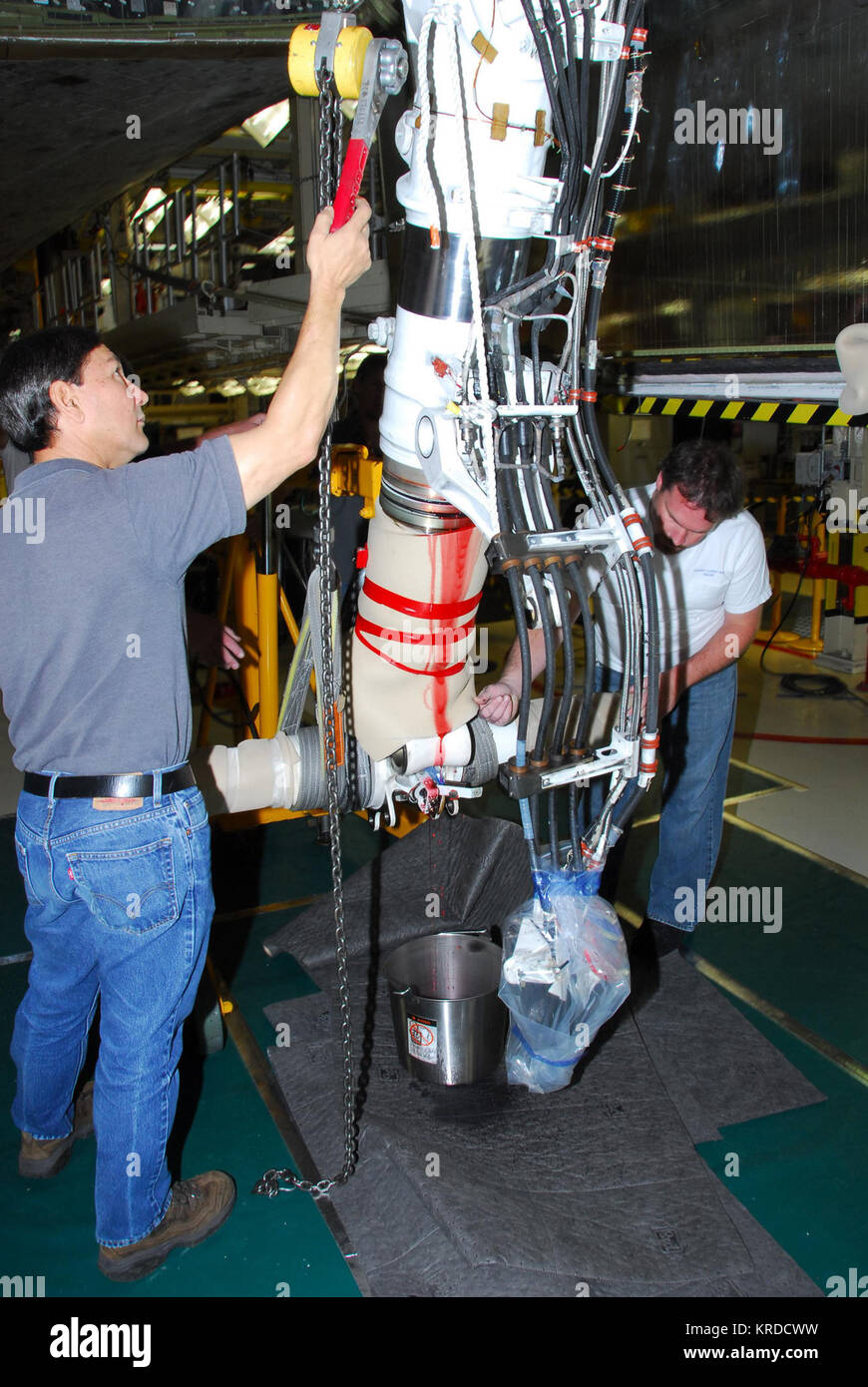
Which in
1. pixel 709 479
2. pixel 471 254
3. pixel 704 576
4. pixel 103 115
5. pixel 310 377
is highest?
pixel 103 115

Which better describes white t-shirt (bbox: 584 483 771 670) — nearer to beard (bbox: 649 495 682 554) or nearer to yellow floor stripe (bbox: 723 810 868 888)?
beard (bbox: 649 495 682 554)

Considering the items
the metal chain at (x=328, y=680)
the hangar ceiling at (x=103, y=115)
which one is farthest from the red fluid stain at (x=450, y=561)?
the hangar ceiling at (x=103, y=115)

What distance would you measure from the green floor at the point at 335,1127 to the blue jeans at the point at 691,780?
0.39m

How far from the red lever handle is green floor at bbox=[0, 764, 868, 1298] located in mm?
2223

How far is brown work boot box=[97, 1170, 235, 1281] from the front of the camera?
7.28 feet

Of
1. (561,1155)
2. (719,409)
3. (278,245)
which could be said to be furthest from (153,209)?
(561,1155)

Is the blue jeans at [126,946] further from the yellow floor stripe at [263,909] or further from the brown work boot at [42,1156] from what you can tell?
the yellow floor stripe at [263,909]

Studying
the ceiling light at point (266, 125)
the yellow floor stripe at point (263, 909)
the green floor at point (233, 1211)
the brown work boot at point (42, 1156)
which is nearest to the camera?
the green floor at point (233, 1211)

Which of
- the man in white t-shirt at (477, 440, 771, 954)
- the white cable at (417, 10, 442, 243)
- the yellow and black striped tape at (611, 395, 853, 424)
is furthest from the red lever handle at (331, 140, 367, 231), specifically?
the yellow and black striped tape at (611, 395, 853, 424)

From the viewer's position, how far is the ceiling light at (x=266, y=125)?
958 centimetres

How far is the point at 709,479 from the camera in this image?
2.81m

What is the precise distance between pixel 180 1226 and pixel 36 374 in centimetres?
194

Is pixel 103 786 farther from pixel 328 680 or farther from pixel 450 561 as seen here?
pixel 450 561
